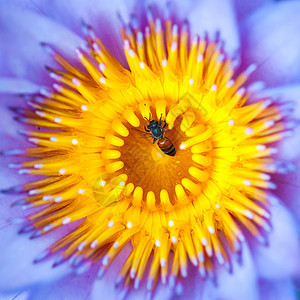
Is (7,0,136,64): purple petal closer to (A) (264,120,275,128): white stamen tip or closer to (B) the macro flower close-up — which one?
(B) the macro flower close-up

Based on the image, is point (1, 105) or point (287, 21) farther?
point (1, 105)

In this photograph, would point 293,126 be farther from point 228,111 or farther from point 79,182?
point 79,182

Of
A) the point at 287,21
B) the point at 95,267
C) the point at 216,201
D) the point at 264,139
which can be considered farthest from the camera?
the point at 216,201

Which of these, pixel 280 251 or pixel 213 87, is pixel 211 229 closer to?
pixel 280 251

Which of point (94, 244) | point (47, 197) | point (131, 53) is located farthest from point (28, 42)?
point (94, 244)

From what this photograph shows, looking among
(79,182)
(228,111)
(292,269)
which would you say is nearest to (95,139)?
(79,182)

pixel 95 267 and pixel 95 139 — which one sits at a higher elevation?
pixel 95 139

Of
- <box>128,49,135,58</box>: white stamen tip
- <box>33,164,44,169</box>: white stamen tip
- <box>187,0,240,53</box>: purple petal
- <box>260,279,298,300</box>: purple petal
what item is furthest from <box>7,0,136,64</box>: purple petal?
<box>260,279,298,300</box>: purple petal
